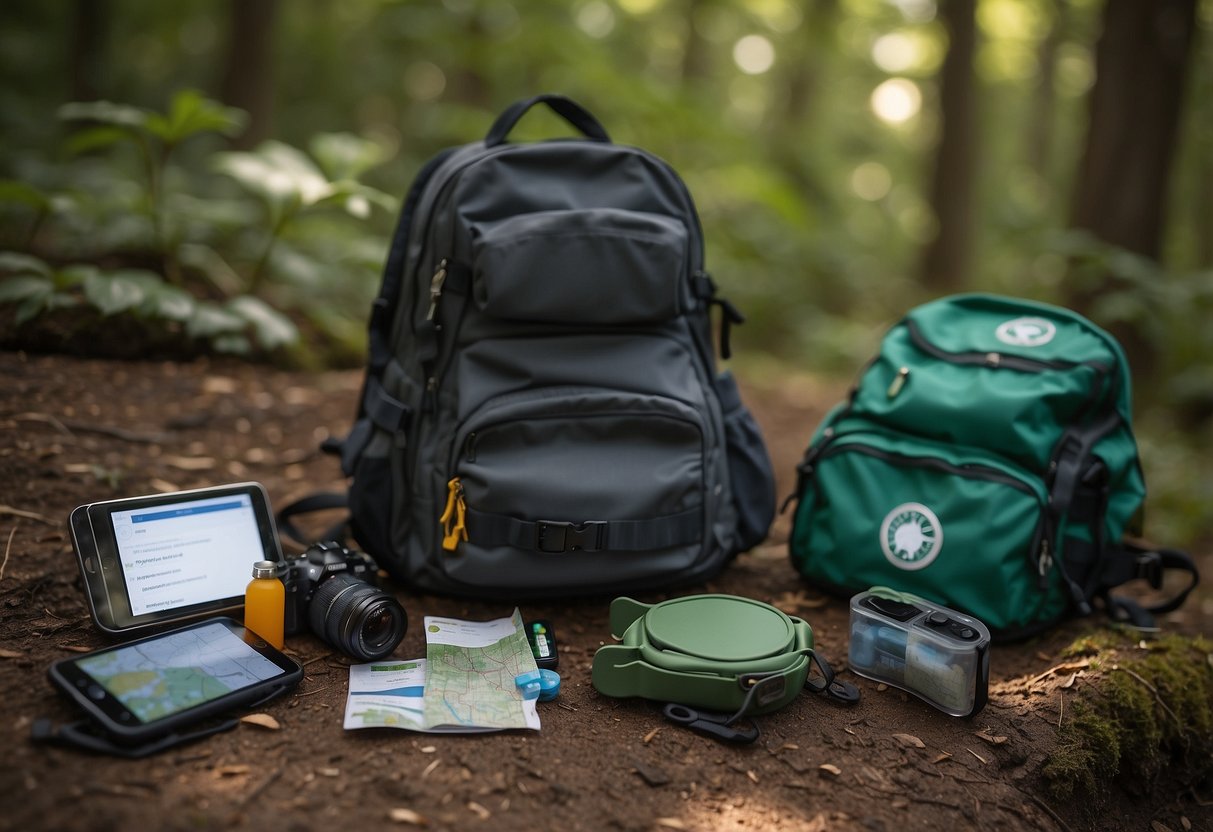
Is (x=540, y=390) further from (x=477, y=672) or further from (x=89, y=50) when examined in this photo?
(x=89, y=50)

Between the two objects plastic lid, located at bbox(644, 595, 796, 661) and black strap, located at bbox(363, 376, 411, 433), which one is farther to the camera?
black strap, located at bbox(363, 376, 411, 433)

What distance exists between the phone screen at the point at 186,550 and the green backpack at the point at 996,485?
1.54 m

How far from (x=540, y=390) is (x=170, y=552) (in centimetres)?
95

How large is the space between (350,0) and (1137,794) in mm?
12504

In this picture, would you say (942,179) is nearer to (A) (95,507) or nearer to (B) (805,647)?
(B) (805,647)

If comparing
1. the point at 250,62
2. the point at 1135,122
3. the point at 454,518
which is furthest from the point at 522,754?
the point at 250,62

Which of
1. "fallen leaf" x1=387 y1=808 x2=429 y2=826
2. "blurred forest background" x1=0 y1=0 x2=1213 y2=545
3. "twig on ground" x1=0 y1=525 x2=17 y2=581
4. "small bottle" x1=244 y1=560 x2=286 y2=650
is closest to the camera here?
"fallen leaf" x1=387 y1=808 x2=429 y2=826

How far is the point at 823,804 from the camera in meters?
1.58

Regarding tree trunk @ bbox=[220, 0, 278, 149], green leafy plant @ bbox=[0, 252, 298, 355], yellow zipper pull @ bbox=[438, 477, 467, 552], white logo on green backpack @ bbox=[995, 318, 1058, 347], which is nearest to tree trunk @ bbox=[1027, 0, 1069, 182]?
tree trunk @ bbox=[220, 0, 278, 149]

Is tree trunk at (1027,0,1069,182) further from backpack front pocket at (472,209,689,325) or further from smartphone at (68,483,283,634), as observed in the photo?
smartphone at (68,483,283,634)

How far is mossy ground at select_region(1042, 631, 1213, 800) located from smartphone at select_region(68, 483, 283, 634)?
1909 mm

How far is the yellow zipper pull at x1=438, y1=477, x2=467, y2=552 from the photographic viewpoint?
2082 mm

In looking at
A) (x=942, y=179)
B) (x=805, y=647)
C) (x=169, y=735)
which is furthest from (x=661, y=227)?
(x=942, y=179)

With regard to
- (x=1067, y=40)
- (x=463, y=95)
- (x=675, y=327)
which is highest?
(x=1067, y=40)
